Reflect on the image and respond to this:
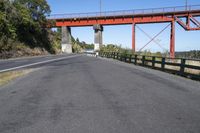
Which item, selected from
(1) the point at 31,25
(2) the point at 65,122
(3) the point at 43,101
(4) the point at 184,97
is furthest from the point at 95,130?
(1) the point at 31,25

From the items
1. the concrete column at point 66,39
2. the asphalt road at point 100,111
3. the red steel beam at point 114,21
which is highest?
the red steel beam at point 114,21

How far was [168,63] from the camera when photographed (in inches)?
786

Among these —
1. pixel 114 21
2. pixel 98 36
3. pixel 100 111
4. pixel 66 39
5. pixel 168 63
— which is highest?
pixel 114 21

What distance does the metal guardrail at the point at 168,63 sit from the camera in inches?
669

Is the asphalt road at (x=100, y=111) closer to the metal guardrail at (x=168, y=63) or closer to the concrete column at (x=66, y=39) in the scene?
the metal guardrail at (x=168, y=63)

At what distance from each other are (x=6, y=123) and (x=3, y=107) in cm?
185

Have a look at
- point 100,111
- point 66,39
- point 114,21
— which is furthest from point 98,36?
point 100,111

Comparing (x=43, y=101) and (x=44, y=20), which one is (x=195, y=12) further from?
(x=43, y=101)

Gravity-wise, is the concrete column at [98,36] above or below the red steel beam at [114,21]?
below

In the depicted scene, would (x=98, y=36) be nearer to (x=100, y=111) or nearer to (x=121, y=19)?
(x=121, y=19)

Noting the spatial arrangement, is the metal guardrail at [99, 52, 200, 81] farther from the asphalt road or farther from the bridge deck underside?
the bridge deck underside

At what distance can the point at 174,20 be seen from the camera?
64625 millimetres

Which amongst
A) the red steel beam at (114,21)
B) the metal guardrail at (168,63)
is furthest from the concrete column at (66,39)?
the metal guardrail at (168,63)

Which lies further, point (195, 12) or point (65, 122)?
point (195, 12)
